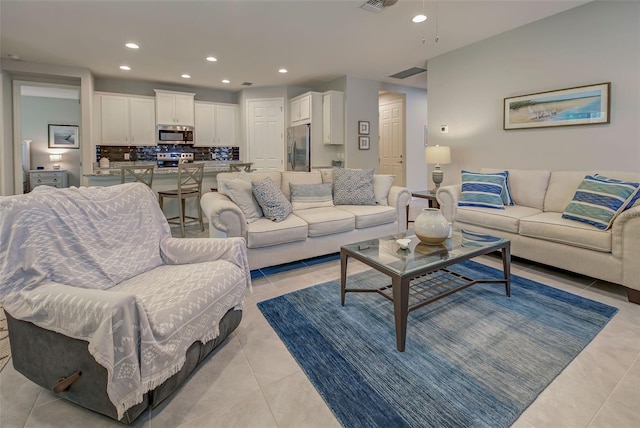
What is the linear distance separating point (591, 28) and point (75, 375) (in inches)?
197

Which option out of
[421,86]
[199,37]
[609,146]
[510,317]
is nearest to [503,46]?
[609,146]

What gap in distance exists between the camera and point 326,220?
3.13 metres

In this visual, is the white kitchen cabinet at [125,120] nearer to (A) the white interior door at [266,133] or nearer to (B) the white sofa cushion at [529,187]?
(A) the white interior door at [266,133]

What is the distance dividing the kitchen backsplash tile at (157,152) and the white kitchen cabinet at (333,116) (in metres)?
2.50

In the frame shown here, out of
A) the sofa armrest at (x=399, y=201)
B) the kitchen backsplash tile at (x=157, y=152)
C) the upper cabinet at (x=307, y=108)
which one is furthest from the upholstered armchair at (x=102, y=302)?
the kitchen backsplash tile at (x=157, y=152)

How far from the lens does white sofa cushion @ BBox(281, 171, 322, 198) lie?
11.8 feet

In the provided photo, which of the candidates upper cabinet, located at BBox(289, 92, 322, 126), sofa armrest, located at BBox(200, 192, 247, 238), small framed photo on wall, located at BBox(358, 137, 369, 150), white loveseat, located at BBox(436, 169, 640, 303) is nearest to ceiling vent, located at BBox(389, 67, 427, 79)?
small framed photo on wall, located at BBox(358, 137, 369, 150)

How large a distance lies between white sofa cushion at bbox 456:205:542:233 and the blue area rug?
653mm

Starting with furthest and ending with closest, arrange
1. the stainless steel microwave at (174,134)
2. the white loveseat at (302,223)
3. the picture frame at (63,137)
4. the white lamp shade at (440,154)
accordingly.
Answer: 1. the picture frame at (63,137)
2. the stainless steel microwave at (174,134)
3. the white lamp shade at (440,154)
4. the white loveseat at (302,223)

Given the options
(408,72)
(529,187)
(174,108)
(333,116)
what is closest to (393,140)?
(408,72)

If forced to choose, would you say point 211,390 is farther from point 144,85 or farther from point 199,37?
point 144,85

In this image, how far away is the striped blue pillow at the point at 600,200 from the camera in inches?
97.6

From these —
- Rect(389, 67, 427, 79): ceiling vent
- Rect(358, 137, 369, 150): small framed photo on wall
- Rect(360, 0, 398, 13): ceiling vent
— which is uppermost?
Rect(389, 67, 427, 79): ceiling vent

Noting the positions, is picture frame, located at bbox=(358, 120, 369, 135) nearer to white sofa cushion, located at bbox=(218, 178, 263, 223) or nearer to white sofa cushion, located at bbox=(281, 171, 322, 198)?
white sofa cushion, located at bbox=(281, 171, 322, 198)
